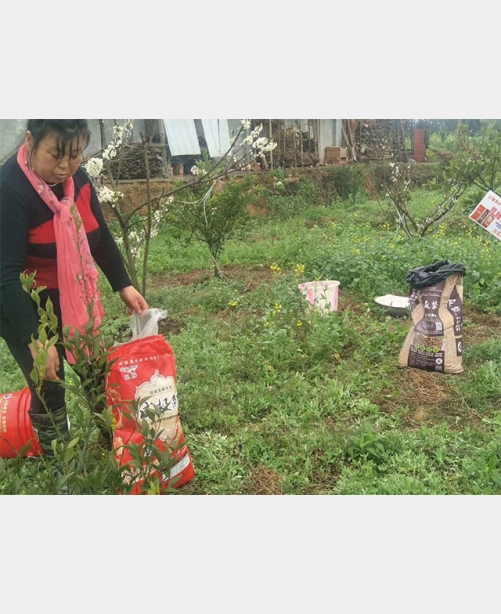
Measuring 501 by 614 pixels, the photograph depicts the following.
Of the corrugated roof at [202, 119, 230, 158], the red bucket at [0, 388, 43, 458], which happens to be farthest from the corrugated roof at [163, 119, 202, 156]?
the red bucket at [0, 388, 43, 458]

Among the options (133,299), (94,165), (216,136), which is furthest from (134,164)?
(133,299)

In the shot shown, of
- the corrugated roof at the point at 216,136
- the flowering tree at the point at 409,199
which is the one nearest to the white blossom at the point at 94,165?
the corrugated roof at the point at 216,136

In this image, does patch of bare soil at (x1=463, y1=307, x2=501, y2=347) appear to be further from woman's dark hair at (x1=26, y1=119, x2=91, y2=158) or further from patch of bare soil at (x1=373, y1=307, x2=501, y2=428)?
woman's dark hair at (x1=26, y1=119, x2=91, y2=158)

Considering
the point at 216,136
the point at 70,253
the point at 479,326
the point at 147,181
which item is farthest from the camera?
the point at 479,326

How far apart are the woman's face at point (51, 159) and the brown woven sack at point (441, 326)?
1.74 metres

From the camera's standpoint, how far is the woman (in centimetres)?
178

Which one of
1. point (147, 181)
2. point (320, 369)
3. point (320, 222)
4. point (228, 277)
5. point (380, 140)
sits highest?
point (380, 140)

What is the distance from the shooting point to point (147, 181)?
9.16 ft

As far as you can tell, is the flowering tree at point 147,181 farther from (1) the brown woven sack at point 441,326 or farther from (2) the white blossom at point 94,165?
(1) the brown woven sack at point 441,326

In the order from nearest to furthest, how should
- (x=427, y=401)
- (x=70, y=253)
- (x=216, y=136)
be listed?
(x=70, y=253) < (x=427, y=401) < (x=216, y=136)

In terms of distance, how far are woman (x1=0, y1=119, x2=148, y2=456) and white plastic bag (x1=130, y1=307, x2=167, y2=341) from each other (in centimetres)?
23

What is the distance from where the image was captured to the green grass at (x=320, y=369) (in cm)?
215

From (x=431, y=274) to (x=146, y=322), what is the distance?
4.63ft

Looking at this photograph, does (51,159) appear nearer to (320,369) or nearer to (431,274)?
(320,369)
